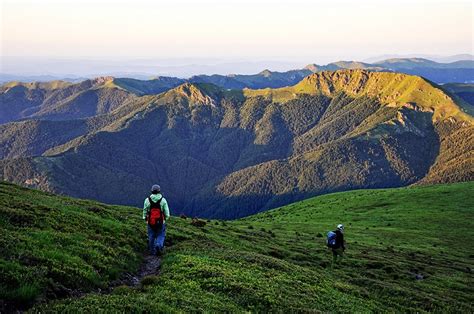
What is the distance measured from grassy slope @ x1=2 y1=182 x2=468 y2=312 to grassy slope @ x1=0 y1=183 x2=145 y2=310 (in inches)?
20.9

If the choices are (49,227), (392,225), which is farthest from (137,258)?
(392,225)

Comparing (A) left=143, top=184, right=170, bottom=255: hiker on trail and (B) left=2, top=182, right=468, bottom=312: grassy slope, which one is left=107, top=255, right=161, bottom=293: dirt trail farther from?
(A) left=143, top=184, right=170, bottom=255: hiker on trail

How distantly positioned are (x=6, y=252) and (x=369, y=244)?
6301 centimetres

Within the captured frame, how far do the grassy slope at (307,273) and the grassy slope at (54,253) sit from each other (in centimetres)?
53

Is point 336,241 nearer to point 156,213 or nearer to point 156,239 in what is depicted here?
point 156,239

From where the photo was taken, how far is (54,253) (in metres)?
20.9

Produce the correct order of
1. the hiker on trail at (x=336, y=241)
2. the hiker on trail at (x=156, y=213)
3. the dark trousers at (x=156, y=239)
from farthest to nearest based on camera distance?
1. the hiker on trail at (x=336, y=241)
2. the dark trousers at (x=156, y=239)
3. the hiker on trail at (x=156, y=213)

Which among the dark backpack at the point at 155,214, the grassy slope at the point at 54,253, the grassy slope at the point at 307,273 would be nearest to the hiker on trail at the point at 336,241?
the grassy slope at the point at 307,273

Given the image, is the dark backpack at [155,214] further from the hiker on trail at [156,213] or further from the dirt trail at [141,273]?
the dirt trail at [141,273]

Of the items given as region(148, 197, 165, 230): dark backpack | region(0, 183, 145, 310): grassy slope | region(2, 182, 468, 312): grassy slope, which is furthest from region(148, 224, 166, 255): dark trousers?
region(2, 182, 468, 312): grassy slope

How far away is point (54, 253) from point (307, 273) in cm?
1912

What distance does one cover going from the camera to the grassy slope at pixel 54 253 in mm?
16753

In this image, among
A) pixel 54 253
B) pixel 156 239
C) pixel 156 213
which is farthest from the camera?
pixel 156 239

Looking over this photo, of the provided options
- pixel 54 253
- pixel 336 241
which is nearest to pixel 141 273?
pixel 54 253
